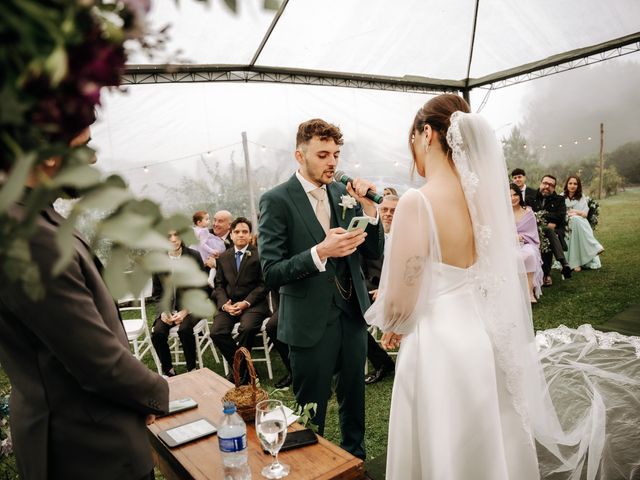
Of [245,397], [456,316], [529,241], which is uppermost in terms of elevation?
[456,316]

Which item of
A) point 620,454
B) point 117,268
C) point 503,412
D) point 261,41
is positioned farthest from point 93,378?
point 261,41

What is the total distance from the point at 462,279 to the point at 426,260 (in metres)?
0.19

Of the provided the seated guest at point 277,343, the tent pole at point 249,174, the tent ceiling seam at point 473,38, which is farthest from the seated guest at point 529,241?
the tent pole at point 249,174

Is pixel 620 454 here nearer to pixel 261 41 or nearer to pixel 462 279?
pixel 462 279

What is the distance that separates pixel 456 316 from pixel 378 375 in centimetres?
236

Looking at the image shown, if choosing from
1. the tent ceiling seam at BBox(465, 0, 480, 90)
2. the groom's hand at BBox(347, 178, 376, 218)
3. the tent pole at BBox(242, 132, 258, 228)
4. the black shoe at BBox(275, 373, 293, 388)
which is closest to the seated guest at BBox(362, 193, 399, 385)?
the black shoe at BBox(275, 373, 293, 388)

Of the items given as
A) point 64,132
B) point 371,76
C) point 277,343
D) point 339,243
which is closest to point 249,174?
point 371,76

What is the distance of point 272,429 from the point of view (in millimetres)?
1609

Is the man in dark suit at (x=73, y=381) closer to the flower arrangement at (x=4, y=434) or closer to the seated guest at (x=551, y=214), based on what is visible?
the flower arrangement at (x=4, y=434)

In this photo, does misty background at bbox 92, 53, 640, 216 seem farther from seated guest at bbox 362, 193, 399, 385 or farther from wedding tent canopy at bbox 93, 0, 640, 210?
seated guest at bbox 362, 193, 399, 385

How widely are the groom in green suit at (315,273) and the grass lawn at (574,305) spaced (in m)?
0.84

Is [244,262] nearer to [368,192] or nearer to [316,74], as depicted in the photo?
[368,192]

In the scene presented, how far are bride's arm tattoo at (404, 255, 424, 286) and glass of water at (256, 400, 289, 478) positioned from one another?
2.38 feet

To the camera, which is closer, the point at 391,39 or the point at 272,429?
the point at 272,429
